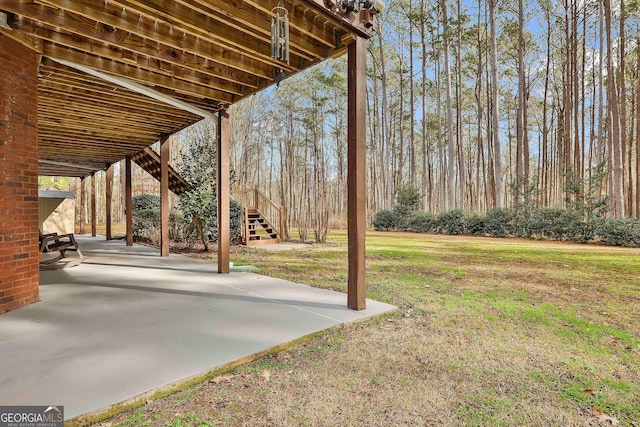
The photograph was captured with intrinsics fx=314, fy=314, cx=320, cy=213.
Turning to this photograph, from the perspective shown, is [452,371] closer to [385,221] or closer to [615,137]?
[615,137]

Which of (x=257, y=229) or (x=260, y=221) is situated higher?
(x=260, y=221)

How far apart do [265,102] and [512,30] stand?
1301 cm

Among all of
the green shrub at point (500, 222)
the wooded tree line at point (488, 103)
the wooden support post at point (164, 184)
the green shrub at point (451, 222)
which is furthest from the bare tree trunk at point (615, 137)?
the wooden support post at point (164, 184)

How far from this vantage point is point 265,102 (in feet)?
61.4

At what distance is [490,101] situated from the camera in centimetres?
1758

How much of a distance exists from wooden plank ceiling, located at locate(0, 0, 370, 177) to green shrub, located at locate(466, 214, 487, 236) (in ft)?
36.8

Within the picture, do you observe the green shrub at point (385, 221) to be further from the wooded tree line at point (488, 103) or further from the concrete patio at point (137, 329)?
the concrete patio at point (137, 329)

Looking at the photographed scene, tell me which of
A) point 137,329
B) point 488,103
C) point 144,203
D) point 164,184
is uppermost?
point 488,103

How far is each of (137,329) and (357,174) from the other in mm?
2349

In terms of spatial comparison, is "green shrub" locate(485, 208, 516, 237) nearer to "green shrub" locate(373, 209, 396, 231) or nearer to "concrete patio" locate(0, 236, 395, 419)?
"green shrub" locate(373, 209, 396, 231)

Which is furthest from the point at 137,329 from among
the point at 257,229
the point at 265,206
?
the point at 265,206

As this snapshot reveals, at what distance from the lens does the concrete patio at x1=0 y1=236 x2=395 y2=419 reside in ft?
5.72

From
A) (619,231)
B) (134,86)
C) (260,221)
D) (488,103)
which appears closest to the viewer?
(134,86)

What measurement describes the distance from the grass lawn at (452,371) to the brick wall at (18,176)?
2468 mm
